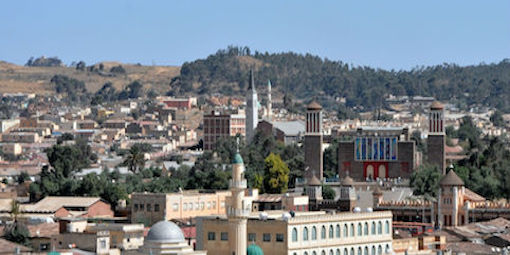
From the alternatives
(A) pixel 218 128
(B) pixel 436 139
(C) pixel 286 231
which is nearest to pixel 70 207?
(B) pixel 436 139

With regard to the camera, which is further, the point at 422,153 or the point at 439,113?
the point at 422,153

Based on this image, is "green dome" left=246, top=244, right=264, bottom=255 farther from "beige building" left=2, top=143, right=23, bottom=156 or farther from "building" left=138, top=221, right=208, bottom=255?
"beige building" left=2, top=143, right=23, bottom=156

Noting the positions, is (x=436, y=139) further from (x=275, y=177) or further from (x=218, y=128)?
(x=218, y=128)

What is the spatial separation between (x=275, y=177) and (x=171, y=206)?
1678 cm

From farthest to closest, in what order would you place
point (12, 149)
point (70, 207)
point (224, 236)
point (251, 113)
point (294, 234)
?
point (12, 149), point (251, 113), point (70, 207), point (294, 234), point (224, 236)

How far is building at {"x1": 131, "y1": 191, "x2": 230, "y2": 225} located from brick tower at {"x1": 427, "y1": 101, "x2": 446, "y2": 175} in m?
21.6

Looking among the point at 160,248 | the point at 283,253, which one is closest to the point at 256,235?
the point at 283,253

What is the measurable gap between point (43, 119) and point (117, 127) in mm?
11205

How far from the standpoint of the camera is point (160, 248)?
50719 millimetres

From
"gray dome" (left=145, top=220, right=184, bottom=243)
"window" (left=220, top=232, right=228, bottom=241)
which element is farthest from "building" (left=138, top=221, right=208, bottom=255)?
"window" (left=220, top=232, right=228, bottom=241)

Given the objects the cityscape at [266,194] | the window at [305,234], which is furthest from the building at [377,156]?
the window at [305,234]

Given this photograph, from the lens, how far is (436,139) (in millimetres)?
107875

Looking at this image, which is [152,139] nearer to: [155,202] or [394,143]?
[394,143]

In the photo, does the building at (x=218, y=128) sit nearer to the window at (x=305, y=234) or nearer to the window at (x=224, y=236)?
the window at (x=305, y=234)
